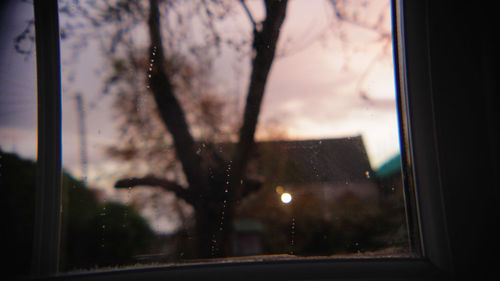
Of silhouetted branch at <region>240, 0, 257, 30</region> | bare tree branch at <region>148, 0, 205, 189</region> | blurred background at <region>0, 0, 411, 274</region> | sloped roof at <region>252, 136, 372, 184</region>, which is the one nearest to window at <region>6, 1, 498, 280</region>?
blurred background at <region>0, 0, 411, 274</region>

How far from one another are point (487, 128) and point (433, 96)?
→ 23cm

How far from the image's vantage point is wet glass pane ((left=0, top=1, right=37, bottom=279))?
1.39 m

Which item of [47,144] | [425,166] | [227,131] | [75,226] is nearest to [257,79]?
[227,131]

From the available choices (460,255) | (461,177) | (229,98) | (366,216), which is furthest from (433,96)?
(229,98)

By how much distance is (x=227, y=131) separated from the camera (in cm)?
193

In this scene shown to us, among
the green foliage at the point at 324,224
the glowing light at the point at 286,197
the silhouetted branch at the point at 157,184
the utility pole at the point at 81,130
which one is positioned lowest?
the green foliage at the point at 324,224

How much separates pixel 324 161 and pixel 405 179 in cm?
39

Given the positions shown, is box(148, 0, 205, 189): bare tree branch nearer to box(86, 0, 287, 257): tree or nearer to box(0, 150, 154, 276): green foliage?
box(86, 0, 287, 257): tree

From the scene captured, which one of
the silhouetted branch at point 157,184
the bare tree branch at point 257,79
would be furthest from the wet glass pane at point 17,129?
the bare tree branch at point 257,79

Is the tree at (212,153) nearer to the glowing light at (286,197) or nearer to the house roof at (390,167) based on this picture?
the glowing light at (286,197)

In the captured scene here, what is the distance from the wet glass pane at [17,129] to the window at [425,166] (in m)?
0.06

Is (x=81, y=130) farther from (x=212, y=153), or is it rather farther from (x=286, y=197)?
(x=286, y=197)

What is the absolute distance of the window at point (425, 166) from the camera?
121 cm

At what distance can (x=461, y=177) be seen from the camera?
1213 millimetres
